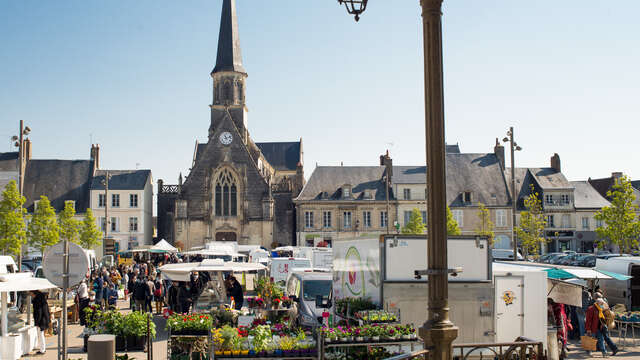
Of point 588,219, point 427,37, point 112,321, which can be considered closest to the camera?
point 427,37

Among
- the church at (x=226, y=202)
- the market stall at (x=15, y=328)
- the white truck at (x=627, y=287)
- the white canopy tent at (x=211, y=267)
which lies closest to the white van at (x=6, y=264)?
the market stall at (x=15, y=328)

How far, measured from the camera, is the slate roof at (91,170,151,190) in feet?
181

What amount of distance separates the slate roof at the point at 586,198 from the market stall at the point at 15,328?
49.3 m

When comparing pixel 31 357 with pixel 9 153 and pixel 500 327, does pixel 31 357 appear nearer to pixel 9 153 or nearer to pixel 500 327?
pixel 500 327

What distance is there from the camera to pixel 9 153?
56.8 m

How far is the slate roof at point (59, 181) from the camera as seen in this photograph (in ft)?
179

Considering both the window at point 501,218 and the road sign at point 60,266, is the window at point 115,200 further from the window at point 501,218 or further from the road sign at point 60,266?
the road sign at point 60,266

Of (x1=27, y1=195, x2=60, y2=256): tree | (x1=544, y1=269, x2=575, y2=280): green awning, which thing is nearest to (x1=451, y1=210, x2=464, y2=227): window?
(x1=27, y1=195, x2=60, y2=256): tree

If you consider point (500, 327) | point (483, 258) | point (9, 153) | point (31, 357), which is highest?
point (9, 153)

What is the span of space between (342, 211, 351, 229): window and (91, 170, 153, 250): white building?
18189 mm

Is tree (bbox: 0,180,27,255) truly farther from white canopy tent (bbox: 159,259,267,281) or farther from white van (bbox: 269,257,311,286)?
white canopy tent (bbox: 159,259,267,281)

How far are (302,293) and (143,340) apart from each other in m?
4.11

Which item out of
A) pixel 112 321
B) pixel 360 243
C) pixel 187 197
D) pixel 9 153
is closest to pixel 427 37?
pixel 360 243

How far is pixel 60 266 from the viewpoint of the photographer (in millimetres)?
8789
